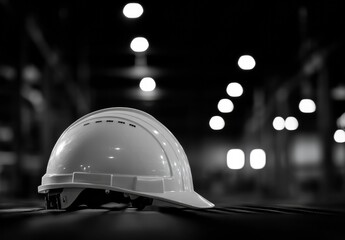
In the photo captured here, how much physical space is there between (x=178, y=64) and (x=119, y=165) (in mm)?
10719

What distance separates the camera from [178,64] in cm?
1309

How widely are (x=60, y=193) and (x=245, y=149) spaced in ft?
75.3

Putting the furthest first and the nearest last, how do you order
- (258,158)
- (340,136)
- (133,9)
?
(258,158) < (340,136) < (133,9)

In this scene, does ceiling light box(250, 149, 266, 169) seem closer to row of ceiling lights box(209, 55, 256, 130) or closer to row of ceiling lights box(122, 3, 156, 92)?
row of ceiling lights box(209, 55, 256, 130)

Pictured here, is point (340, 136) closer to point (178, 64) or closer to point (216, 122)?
point (216, 122)

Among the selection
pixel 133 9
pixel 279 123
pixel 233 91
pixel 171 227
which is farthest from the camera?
pixel 279 123

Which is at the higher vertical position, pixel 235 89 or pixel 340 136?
pixel 235 89

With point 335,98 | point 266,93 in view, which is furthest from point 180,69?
point 335,98

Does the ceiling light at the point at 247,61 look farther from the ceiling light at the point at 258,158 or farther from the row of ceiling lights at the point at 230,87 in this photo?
the ceiling light at the point at 258,158

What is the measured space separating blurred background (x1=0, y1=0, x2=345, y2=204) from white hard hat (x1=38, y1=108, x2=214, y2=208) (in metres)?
2.78

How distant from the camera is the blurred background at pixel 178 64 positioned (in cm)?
816

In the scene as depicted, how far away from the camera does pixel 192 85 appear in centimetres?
1605

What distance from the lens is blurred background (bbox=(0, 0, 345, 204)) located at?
816cm

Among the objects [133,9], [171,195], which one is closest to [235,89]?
[133,9]
